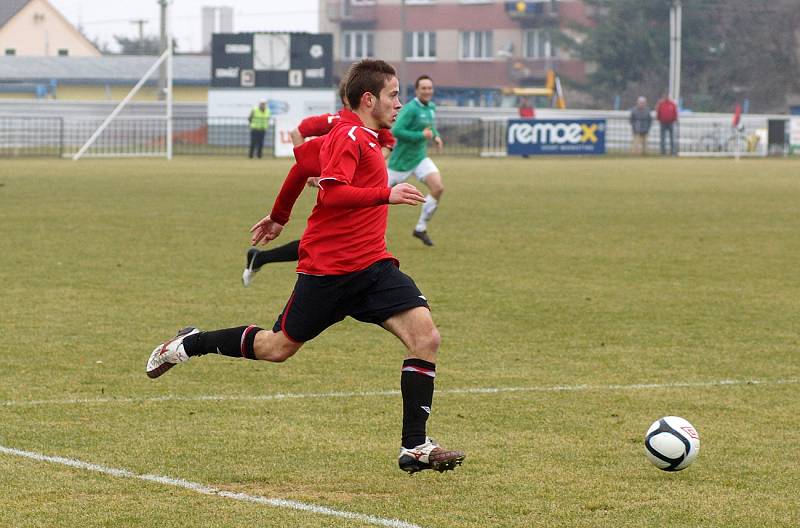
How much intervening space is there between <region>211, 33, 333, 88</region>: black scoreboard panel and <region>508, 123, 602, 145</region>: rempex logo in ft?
26.1

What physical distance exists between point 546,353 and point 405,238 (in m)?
9.01

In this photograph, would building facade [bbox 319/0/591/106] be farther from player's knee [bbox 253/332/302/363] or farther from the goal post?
player's knee [bbox 253/332/302/363]

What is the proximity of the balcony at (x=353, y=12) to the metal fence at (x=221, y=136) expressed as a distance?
54.5 metres

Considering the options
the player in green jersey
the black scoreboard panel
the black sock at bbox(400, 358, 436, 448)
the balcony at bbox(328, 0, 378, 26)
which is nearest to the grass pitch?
the black sock at bbox(400, 358, 436, 448)

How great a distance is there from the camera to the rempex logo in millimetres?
46750

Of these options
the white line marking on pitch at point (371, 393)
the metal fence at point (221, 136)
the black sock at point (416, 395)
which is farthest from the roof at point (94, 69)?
the black sock at point (416, 395)

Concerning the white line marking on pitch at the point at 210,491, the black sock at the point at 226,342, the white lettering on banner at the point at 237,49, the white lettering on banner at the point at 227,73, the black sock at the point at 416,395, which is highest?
the white lettering on banner at the point at 237,49

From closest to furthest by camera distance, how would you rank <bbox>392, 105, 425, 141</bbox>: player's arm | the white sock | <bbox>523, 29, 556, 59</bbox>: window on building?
<bbox>392, 105, 425, 141</bbox>: player's arm < the white sock < <bbox>523, 29, 556, 59</bbox>: window on building

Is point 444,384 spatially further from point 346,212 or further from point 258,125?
point 258,125

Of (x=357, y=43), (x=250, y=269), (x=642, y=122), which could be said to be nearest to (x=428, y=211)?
(x=250, y=269)

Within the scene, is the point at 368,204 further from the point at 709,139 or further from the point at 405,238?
the point at 709,139

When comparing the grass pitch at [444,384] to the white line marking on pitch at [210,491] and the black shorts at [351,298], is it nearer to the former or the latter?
the white line marking on pitch at [210,491]

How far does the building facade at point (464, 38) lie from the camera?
328 feet

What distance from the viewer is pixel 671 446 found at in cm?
656
